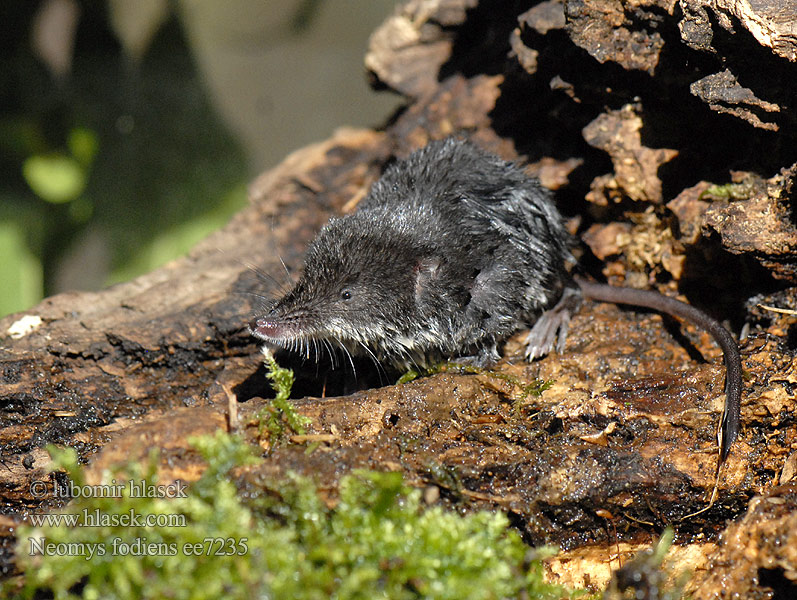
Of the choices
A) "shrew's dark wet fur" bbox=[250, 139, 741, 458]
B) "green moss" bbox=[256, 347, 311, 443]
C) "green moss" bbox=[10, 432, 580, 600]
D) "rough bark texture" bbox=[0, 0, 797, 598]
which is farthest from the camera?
"shrew's dark wet fur" bbox=[250, 139, 741, 458]

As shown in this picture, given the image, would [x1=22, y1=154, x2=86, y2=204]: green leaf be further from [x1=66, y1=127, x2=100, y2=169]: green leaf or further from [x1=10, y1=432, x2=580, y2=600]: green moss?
[x1=10, y1=432, x2=580, y2=600]: green moss

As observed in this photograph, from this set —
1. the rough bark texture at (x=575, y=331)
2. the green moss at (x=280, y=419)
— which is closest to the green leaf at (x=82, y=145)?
the rough bark texture at (x=575, y=331)

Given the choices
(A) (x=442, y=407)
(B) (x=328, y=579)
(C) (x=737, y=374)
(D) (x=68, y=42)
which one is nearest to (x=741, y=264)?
(C) (x=737, y=374)

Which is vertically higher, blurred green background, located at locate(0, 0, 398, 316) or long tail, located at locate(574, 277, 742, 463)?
blurred green background, located at locate(0, 0, 398, 316)

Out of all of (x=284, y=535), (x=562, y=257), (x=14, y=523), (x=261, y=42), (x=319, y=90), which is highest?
A: (x=261, y=42)

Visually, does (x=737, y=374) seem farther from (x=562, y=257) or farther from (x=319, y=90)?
(x=319, y=90)

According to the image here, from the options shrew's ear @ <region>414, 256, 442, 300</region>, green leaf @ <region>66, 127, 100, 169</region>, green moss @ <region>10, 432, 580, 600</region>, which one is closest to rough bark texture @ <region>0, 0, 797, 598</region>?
green moss @ <region>10, 432, 580, 600</region>
